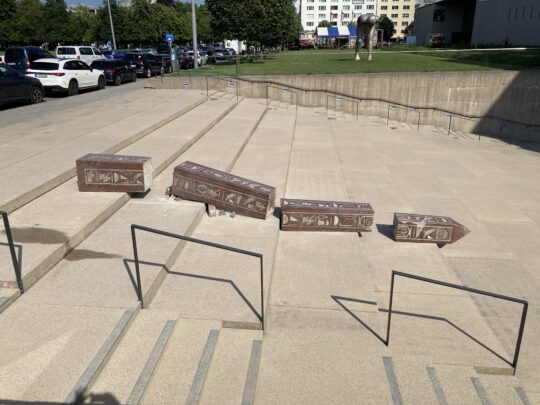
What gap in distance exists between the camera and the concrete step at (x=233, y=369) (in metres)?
4.02

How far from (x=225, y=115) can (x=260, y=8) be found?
19.8 m

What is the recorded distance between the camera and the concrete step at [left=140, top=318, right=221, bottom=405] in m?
3.91

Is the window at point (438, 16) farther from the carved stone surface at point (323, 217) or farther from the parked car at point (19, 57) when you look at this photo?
the carved stone surface at point (323, 217)

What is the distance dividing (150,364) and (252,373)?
93 centimetres

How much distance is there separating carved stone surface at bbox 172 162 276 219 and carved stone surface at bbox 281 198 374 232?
481mm

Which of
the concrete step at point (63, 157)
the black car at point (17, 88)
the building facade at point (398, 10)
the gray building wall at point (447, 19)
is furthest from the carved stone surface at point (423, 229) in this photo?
the building facade at point (398, 10)

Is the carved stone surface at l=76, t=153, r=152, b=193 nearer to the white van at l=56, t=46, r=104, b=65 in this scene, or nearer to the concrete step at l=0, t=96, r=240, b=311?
the concrete step at l=0, t=96, r=240, b=311

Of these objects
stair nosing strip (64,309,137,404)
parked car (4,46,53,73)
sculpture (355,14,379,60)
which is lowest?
stair nosing strip (64,309,137,404)

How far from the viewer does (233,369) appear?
14.3 ft

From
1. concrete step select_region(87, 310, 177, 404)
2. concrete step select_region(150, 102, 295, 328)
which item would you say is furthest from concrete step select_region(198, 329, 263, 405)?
concrete step select_region(87, 310, 177, 404)

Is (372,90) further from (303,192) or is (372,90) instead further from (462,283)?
(462,283)

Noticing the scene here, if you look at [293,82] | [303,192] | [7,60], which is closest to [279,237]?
[303,192]

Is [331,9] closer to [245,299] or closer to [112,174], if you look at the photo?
[112,174]

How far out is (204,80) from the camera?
23.2 meters
